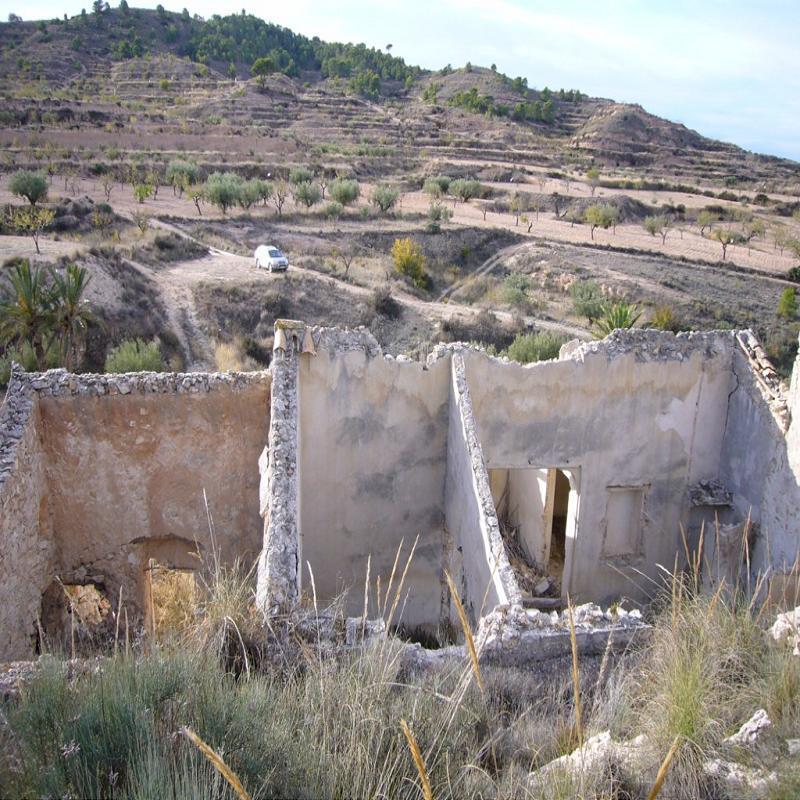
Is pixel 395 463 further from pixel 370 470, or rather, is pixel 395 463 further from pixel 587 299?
pixel 587 299

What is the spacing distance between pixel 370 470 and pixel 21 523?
151 inches

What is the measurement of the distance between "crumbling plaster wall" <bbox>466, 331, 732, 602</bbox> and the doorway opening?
0.39 metres

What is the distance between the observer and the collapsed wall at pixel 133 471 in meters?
7.69

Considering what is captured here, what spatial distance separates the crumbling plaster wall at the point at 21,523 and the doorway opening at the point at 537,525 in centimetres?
607

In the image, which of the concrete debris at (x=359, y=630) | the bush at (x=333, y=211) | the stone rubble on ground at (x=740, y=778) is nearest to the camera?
the stone rubble on ground at (x=740, y=778)

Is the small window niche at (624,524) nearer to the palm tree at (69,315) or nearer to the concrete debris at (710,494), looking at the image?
the concrete debris at (710,494)

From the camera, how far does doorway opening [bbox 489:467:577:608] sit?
1030 centimetres

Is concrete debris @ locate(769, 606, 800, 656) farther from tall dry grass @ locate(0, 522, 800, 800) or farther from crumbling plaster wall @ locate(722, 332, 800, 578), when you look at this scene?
crumbling plaster wall @ locate(722, 332, 800, 578)

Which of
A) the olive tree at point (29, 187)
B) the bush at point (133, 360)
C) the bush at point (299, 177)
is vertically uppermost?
the bush at point (299, 177)

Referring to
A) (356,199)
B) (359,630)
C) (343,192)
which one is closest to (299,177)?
(356,199)

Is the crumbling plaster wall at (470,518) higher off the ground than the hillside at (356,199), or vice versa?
the hillside at (356,199)

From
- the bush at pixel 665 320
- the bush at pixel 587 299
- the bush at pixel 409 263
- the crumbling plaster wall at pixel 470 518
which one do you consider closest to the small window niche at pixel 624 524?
the crumbling plaster wall at pixel 470 518

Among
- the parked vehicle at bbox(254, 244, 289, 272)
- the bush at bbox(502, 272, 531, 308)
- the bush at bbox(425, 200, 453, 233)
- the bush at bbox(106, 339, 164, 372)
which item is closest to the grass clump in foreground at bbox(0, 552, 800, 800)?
the bush at bbox(106, 339, 164, 372)

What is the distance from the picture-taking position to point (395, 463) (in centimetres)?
897
